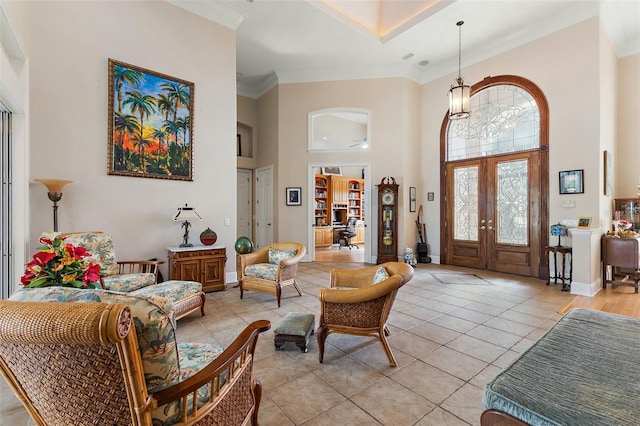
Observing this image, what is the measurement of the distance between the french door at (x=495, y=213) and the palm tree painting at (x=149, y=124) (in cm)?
566

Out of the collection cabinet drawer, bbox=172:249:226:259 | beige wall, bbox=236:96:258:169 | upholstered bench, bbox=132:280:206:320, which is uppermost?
beige wall, bbox=236:96:258:169

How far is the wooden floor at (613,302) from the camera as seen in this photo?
3670 mm

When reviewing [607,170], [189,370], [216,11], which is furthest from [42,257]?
[607,170]

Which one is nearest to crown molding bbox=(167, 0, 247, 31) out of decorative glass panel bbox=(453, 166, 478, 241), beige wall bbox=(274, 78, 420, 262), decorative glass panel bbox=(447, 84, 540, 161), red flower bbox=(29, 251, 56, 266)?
beige wall bbox=(274, 78, 420, 262)

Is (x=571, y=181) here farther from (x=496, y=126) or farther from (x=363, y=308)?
(x=363, y=308)

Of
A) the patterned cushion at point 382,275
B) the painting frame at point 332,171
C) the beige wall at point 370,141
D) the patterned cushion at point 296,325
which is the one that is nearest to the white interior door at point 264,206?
the beige wall at point 370,141

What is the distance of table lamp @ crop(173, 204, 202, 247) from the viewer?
427cm

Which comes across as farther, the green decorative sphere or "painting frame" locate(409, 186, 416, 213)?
"painting frame" locate(409, 186, 416, 213)

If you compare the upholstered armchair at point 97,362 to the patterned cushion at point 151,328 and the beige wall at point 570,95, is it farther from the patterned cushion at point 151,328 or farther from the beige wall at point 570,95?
the beige wall at point 570,95

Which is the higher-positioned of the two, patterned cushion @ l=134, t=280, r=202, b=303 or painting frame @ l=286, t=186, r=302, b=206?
painting frame @ l=286, t=186, r=302, b=206

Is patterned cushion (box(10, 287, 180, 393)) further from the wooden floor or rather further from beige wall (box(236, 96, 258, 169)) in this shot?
beige wall (box(236, 96, 258, 169))

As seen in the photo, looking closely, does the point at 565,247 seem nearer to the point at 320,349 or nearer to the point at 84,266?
the point at 320,349

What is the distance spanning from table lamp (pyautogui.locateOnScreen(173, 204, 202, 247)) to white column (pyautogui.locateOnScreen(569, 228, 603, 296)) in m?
5.88

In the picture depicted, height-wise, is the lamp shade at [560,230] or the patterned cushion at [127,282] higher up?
the lamp shade at [560,230]
